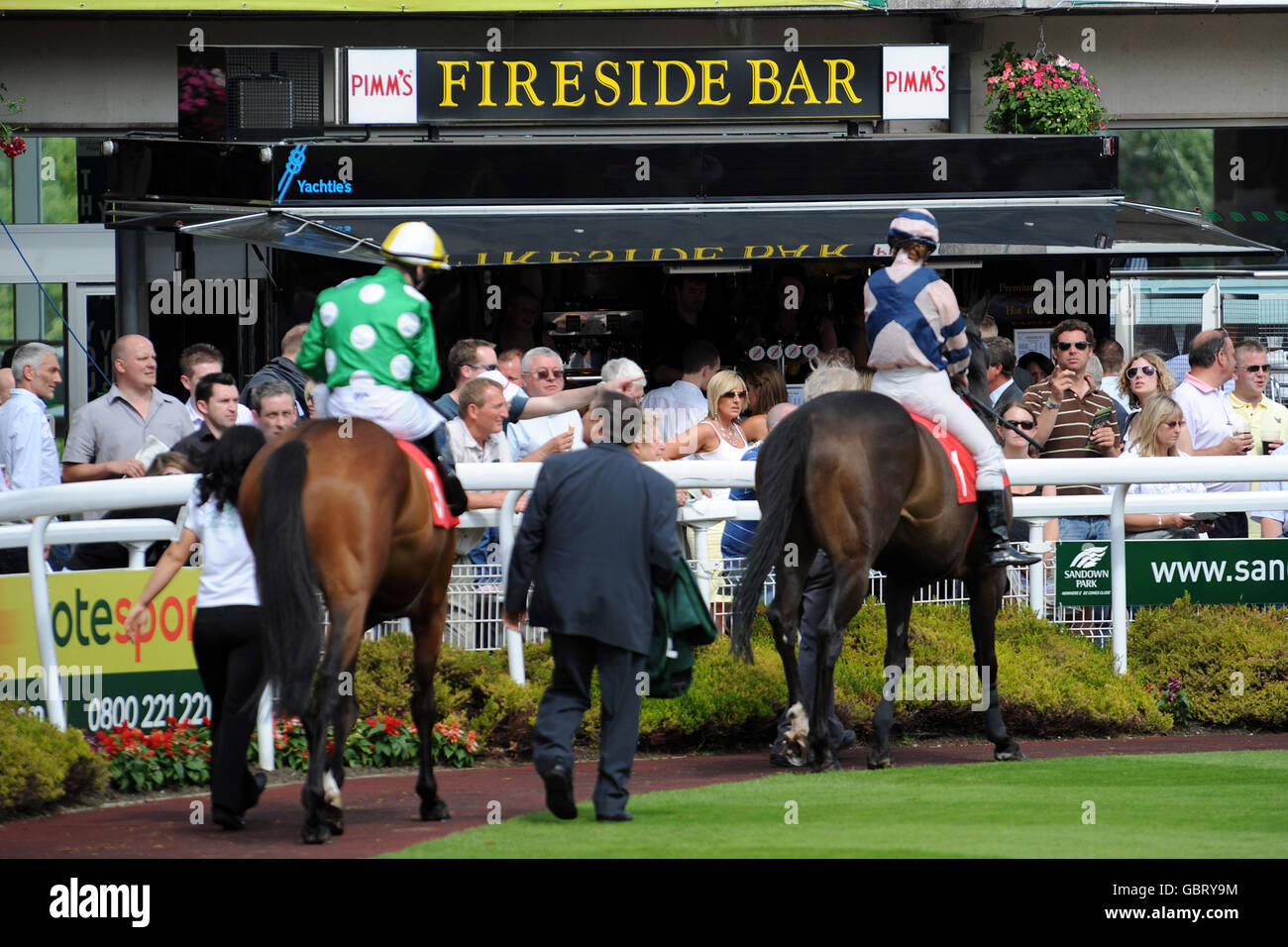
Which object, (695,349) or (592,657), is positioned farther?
(695,349)

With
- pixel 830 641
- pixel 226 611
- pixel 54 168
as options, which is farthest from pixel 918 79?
pixel 226 611

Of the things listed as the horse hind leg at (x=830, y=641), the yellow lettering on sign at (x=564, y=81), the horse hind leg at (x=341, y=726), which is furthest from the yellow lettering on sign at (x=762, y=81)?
the horse hind leg at (x=341, y=726)

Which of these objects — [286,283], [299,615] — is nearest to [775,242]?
[286,283]

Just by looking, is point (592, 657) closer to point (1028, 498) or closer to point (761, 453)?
point (761, 453)

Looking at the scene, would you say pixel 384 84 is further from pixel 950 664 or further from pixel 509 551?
pixel 950 664

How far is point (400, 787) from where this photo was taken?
7.68 metres

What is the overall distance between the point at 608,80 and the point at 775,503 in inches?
287

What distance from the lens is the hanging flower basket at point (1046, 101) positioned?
14789mm

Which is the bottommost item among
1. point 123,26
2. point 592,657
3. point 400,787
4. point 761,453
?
point 400,787

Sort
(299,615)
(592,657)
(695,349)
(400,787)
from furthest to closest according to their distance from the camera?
(695,349)
(400,787)
(592,657)
(299,615)

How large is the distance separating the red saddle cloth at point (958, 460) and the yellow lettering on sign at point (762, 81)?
6612 millimetres

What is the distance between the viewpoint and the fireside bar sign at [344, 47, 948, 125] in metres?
14.1

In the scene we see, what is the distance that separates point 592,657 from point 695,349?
5.20m

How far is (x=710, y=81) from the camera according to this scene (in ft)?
46.9
